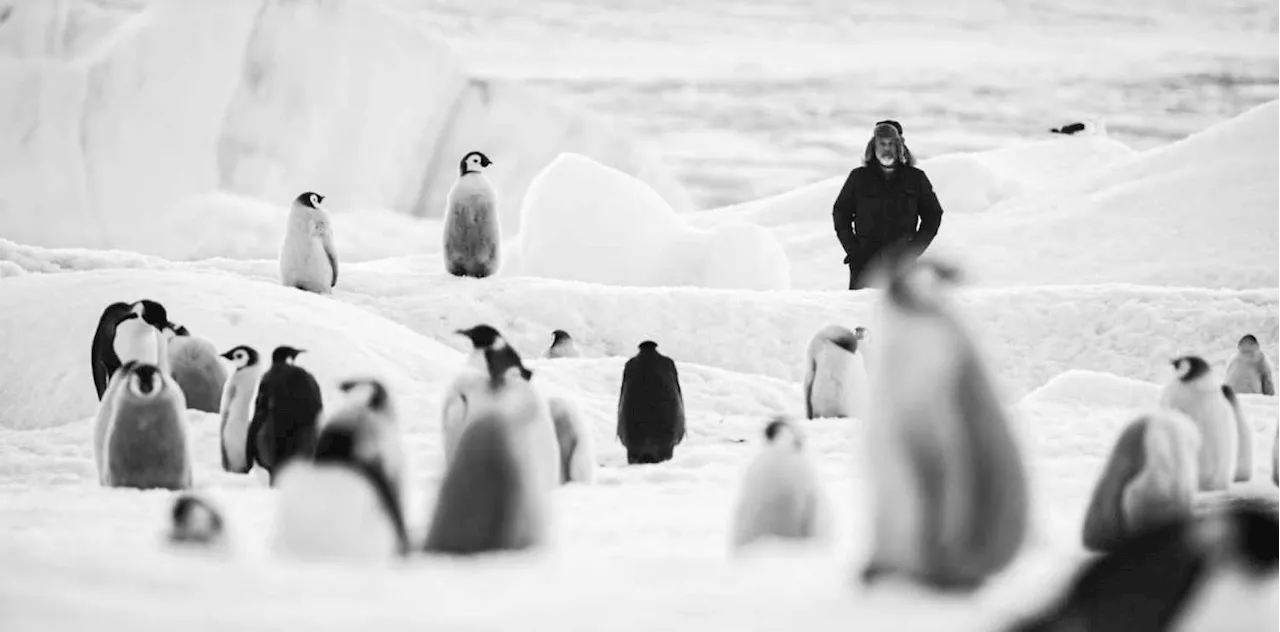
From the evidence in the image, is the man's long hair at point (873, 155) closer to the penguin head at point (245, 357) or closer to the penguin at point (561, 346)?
the penguin at point (561, 346)

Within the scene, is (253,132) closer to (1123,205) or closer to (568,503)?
(1123,205)

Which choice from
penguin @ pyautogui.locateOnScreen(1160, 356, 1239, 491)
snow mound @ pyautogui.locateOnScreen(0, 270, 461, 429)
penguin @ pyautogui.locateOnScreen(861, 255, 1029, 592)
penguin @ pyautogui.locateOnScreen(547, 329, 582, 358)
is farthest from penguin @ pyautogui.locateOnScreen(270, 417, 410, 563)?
penguin @ pyautogui.locateOnScreen(547, 329, 582, 358)

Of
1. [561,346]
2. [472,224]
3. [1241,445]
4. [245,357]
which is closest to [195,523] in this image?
[245,357]

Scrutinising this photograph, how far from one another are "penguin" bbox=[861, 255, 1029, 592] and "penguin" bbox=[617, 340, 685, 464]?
3.81 meters

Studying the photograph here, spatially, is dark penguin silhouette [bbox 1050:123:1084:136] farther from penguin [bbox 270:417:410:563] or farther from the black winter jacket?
penguin [bbox 270:417:410:563]

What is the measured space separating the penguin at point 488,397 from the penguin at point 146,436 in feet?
3.83

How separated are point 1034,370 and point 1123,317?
28.9 inches

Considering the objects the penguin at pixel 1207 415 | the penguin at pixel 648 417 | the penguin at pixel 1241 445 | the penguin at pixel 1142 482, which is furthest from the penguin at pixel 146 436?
the penguin at pixel 1241 445

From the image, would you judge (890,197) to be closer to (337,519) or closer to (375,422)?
(375,422)

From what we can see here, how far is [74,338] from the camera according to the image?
25.9 ft

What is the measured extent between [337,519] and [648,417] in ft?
11.3

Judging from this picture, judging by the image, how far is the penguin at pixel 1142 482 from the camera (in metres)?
3.30

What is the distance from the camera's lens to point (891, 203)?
10.4 m

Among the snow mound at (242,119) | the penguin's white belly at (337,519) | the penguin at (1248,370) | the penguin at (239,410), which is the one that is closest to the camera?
the penguin's white belly at (337,519)
